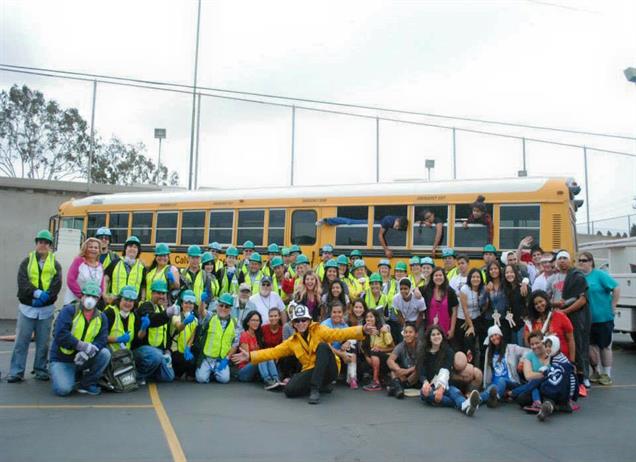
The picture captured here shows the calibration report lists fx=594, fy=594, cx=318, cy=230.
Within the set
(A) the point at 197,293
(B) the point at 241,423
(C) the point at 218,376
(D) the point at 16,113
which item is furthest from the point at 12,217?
(B) the point at 241,423

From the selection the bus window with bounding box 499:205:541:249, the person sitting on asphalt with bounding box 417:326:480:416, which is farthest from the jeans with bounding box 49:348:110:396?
the bus window with bounding box 499:205:541:249

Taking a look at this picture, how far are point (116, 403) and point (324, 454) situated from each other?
2935 millimetres

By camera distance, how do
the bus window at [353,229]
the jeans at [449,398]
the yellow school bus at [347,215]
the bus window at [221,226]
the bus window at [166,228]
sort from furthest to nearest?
the bus window at [166,228] → the bus window at [221,226] → the bus window at [353,229] → the yellow school bus at [347,215] → the jeans at [449,398]

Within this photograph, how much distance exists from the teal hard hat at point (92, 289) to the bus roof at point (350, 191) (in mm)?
6800

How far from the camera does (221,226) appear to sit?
1445cm

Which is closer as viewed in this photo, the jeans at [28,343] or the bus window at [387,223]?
the jeans at [28,343]

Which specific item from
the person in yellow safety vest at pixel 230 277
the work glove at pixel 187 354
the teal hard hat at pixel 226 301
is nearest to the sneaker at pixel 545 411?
the teal hard hat at pixel 226 301

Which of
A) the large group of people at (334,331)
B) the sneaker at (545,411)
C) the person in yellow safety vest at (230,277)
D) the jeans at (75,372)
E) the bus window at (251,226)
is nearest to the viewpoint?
the sneaker at (545,411)

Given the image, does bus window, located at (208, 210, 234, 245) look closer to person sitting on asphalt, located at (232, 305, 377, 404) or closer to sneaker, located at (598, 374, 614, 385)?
person sitting on asphalt, located at (232, 305, 377, 404)

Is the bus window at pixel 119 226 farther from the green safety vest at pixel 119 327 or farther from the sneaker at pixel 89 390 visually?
the sneaker at pixel 89 390

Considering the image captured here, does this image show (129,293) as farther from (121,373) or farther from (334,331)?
(334,331)

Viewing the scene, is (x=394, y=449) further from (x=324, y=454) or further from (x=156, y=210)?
(x=156, y=210)

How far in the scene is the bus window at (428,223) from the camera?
11828 mm

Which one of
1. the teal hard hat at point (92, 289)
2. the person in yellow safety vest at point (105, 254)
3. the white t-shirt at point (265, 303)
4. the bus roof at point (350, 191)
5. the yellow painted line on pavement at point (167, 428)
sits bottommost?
the yellow painted line on pavement at point (167, 428)
